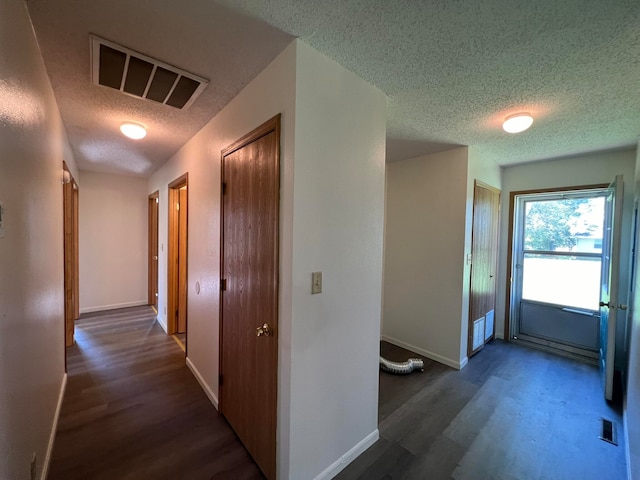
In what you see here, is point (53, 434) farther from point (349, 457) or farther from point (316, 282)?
point (316, 282)

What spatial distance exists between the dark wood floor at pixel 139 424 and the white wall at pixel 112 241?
183 cm

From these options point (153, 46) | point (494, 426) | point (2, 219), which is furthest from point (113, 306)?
point (494, 426)

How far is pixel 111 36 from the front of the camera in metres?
1.33

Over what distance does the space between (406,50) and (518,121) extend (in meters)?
1.29

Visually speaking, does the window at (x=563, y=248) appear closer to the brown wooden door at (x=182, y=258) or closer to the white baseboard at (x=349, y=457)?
the white baseboard at (x=349, y=457)

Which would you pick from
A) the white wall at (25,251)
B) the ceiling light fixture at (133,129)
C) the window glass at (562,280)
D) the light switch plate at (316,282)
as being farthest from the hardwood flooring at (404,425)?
the ceiling light fixture at (133,129)

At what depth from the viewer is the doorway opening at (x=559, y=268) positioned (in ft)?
10.5

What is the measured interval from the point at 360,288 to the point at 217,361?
1.41 metres

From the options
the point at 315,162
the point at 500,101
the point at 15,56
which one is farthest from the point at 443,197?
the point at 15,56

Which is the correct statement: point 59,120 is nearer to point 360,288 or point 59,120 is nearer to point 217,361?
point 217,361

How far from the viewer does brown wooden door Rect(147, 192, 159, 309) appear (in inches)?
183

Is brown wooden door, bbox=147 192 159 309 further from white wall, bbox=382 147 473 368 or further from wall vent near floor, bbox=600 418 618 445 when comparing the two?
wall vent near floor, bbox=600 418 618 445

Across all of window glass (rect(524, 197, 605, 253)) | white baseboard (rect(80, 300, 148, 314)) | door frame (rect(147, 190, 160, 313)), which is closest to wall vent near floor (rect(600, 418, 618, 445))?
window glass (rect(524, 197, 605, 253))

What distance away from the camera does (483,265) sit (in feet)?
11.0
